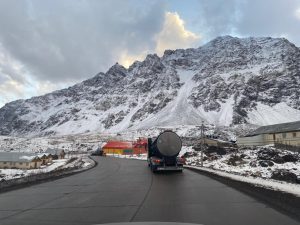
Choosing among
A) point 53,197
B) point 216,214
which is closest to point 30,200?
point 53,197

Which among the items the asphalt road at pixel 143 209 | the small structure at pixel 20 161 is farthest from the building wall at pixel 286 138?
the asphalt road at pixel 143 209

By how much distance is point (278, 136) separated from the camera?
228 ft

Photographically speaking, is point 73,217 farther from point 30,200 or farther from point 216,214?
point 30,200

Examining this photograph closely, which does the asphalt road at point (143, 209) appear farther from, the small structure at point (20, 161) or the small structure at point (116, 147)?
the small structure at point (116, 147)

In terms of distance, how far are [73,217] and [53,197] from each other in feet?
18.1

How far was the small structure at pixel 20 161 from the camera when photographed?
84.7 m

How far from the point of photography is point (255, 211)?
10867mm

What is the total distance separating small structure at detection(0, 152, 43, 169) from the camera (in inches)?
3334

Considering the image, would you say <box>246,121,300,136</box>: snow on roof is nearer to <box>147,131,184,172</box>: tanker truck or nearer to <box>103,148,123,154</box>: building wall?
<box>147,131,184,172</box>: tanker truck

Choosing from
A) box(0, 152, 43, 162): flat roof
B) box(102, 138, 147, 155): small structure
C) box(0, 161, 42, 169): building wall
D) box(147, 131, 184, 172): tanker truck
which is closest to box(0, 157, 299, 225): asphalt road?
box(147, 131, 184, 172): tanker truck

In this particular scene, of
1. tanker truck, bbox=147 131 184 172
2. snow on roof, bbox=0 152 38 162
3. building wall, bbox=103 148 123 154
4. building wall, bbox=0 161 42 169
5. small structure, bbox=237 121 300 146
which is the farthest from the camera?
building wall, bbox=103 148 123 154

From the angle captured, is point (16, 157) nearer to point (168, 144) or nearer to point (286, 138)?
point (286, 138)

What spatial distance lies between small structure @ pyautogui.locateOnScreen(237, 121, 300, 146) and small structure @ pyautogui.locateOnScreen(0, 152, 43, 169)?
149 feet

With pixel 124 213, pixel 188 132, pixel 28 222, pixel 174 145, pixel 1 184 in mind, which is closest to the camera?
pixel 28 222
